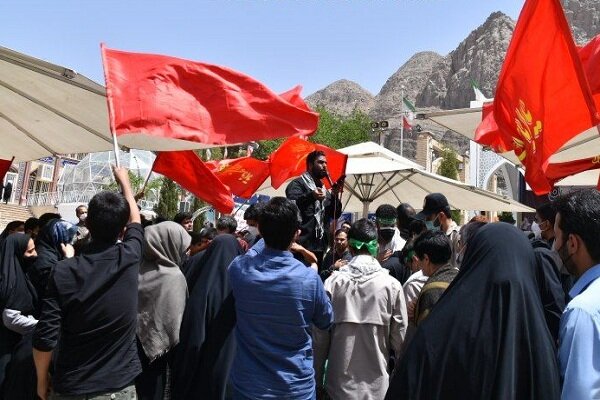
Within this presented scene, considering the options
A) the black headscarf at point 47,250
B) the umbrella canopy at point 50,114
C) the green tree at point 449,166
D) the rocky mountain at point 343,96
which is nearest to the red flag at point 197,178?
the umbrella canopy at point 50,114

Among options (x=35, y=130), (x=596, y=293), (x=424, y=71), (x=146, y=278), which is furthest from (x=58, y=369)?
(x=424, y=71)

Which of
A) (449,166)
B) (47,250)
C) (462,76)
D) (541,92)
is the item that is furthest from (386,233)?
(462,76)

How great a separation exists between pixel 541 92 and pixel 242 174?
469cm

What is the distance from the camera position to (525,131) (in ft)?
12.5

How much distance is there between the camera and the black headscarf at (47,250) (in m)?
3.78

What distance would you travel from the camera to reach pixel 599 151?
575 cm

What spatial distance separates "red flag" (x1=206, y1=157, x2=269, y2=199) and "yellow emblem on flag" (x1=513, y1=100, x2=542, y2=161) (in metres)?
4.12

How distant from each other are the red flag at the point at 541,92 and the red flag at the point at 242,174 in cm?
411

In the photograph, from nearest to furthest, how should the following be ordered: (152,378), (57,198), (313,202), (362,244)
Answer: (152,378), (362,244), (313,202), (57,198)

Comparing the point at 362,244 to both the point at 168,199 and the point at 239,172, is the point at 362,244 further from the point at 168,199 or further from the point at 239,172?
the point at 168,199

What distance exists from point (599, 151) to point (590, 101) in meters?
2.81

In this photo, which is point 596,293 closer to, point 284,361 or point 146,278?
point 284,361

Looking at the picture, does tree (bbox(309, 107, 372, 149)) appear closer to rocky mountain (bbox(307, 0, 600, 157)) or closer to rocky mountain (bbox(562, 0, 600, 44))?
rocky mountain (bbox(307, 0, 600, 157))

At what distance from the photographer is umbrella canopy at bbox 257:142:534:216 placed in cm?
809
